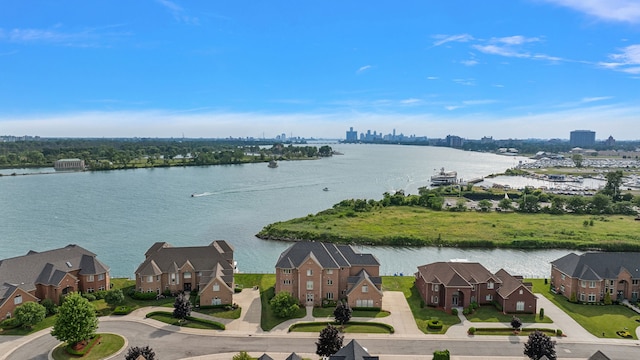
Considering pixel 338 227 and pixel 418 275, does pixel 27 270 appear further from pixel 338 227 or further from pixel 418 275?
pixel 338 227

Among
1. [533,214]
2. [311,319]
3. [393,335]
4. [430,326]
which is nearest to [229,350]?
[311,319]

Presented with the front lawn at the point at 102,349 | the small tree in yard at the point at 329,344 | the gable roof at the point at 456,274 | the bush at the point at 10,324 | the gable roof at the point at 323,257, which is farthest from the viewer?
the gable roof at the point at 323,257

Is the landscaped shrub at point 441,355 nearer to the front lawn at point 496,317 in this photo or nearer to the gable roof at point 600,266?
the front lawn at point 496,317

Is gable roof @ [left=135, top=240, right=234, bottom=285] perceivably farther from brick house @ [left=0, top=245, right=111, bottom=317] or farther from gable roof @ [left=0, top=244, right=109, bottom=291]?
gable roof @ [left=0, top=244, right=109, bottom=291]

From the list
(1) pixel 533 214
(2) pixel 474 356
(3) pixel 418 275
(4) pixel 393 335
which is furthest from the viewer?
(1) pixel 533 214

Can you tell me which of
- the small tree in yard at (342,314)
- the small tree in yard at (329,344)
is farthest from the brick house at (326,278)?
the small tree in yard at (329,344)

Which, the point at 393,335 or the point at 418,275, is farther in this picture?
the point at 418,275
